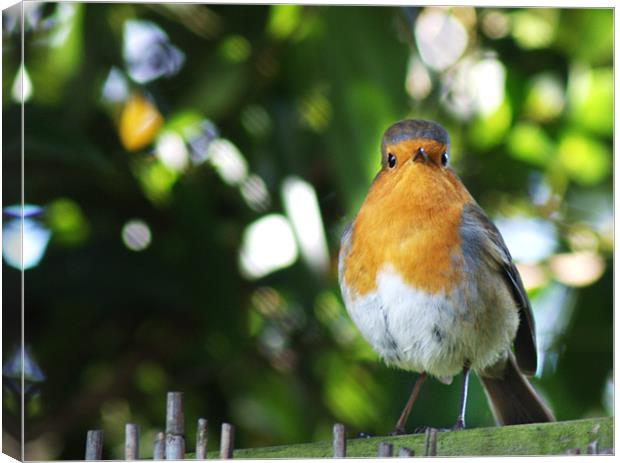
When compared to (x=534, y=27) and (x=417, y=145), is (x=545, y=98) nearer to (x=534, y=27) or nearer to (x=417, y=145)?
(x=534, y=27)

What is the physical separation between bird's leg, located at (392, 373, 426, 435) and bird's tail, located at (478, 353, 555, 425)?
0.24 feet

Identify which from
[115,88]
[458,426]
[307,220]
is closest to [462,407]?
[458,426]

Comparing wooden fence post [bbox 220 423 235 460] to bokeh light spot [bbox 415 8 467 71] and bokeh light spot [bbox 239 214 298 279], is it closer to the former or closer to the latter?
bokeh light spot [bbox 239 214 298 279]

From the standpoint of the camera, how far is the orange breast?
50.9 inches

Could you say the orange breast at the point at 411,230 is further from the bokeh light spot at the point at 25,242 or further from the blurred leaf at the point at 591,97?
the blurred leaf at the point at 591,97

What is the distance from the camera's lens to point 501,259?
1405mm

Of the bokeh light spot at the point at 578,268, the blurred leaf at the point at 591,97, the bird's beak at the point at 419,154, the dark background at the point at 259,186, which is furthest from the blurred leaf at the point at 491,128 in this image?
the bird's beak at the point at 419,154

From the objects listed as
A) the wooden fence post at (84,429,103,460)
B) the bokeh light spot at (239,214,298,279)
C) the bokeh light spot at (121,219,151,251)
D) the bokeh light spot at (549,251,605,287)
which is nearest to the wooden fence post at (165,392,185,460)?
the wooden fence post at (84,429,103,460)

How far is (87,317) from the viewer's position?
1.99m

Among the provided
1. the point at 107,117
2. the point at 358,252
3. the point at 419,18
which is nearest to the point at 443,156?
the point at 358,252

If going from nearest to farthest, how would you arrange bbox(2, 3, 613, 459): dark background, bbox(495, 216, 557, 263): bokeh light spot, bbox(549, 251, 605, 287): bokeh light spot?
1. bbox(495, 216, 557, 263): bokeh light spot
2. bbox(2, 3, 613, 459): dark background
3. bbox(549, 251, 605, 287): bokeh light spot

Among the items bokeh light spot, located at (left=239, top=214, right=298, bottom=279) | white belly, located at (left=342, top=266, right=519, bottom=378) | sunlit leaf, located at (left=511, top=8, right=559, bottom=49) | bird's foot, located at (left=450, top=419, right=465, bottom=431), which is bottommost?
bird's foot, located at (left=450, top=419, right=465, bottom=431)

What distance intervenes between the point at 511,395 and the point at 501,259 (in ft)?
0.60

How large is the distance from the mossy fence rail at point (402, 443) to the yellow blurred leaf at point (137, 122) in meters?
0.59
